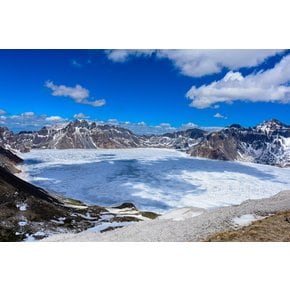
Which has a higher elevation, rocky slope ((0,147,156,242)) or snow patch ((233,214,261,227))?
snow patch ((233,214,261,227))

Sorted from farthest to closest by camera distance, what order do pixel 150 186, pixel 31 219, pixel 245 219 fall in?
pixel 150 186, pixel 31 219, pixel 245 219

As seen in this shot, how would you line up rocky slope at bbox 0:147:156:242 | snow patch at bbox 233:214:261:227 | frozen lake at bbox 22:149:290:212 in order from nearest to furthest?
snow patch at bbox 233:214:261:227 → rocky slope at bbox 0:147:156:242 → frozen lake at bbox 22:149:290:212

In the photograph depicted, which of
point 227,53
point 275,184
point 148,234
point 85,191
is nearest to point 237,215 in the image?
point 148,234

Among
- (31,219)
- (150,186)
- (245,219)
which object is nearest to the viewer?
(245,219)

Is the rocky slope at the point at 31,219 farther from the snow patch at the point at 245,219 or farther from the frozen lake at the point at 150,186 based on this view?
the frozen lake at the point at 150,186

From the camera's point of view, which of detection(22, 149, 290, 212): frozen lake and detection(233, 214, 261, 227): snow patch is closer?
detection(233, 214, 261, 227): snow patch

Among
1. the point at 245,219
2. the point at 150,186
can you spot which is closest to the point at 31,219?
the point at 245,219

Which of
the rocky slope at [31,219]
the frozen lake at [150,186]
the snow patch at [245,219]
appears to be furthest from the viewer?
the frozen lake at [150,186]

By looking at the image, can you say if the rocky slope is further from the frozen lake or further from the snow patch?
the frozen lake

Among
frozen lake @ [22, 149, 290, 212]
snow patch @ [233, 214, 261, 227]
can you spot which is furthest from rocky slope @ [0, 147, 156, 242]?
frozen lake @ [22, 149, 290, 212]

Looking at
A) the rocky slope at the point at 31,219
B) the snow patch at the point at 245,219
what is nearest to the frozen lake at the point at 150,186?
the rocky slope at the point at 31,219

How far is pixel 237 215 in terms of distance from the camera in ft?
69.6

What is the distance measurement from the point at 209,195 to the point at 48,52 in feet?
378

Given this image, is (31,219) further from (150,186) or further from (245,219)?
(150,186)
